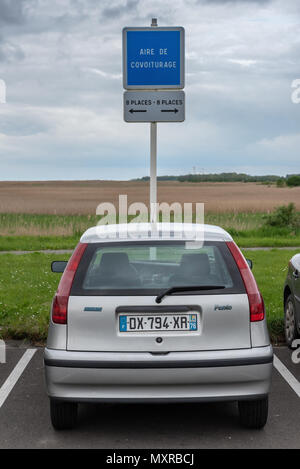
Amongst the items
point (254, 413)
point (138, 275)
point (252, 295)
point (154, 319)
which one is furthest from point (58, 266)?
point (254, 413)

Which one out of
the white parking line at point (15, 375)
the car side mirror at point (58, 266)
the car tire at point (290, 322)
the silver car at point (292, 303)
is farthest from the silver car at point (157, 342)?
the car tire at point (290, 322)

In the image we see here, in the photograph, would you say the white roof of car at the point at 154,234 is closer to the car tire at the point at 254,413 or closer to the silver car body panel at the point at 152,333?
the silver car body panel at the point at 152,333

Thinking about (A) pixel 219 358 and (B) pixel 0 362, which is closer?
(A) pixel 219 358

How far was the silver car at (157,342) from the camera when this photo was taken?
462 cm

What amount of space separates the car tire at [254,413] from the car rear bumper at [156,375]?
304 mm

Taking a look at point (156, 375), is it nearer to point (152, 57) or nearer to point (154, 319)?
point (154, 319)

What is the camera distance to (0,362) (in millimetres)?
7215

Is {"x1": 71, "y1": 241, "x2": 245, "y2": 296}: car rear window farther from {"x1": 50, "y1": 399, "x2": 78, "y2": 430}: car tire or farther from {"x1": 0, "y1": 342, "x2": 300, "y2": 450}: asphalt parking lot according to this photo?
{"x1": 0, "y1": 342, "x2": 300, "y2": 450}: asphalt parking lot

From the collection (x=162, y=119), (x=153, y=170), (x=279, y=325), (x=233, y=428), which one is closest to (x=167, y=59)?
(x=162, y=119)

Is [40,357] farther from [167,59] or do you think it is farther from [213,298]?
[167,59]

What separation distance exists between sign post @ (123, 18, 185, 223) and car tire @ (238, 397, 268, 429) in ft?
19.5

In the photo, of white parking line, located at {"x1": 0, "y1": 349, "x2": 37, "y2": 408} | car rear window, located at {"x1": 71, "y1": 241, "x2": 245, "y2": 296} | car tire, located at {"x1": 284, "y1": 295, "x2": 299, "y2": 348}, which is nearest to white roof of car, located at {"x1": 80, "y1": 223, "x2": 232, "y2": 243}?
car rear window, located at {"x1": 71, "y1": 241, "x2": 245, "y2": 296}

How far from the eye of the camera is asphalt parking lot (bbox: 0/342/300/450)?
4766 millimetres
